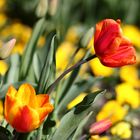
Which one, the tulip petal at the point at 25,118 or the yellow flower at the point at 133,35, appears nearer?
the tulip petal at the point at 25,118

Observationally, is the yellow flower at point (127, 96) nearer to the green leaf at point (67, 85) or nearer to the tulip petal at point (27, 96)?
the green leaf at point (67, 85)

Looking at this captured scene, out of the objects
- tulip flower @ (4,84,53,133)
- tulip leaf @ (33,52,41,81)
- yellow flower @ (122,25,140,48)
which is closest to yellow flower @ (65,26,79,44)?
yellow flower @ (122,25,140,48)

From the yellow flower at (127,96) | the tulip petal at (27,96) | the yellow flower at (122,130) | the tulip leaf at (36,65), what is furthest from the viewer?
the yellow flower at (127,96)

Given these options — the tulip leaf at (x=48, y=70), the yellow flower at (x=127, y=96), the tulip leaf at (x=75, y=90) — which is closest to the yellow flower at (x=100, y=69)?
the yellow flower at (x=127, y=96)

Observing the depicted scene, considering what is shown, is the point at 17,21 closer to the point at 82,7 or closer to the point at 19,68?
the point at 82,7

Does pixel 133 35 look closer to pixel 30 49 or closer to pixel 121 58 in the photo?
pixel 30 49
